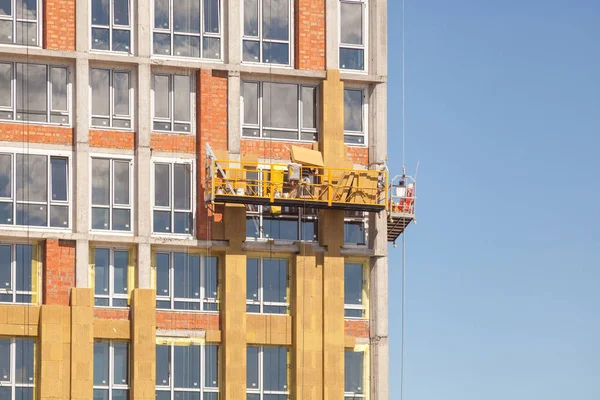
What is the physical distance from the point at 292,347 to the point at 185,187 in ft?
26.8

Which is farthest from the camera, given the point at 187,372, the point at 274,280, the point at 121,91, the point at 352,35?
the point at 352,35

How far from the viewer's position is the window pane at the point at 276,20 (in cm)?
9738

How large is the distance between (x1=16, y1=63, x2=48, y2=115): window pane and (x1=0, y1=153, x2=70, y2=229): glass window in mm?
2174

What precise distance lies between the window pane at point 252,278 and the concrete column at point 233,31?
8.63 meters

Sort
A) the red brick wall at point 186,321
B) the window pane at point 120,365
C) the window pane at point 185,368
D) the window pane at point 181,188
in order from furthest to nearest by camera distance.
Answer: the window pane at point 181,188 → the red brick wall at point 186,321 → the window pane at point 185,368 → the window pane at point 120,365

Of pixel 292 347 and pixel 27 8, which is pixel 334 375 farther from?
pixel 27 8

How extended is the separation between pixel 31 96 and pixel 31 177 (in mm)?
3502

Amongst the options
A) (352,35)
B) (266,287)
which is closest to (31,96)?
(266,287)

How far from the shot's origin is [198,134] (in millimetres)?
95375

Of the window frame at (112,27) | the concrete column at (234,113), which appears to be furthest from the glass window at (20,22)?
the concrete column at (234,113)

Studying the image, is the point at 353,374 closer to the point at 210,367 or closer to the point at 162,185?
the point at 210,367

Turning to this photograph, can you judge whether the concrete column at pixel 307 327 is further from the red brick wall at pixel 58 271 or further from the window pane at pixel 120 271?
the red brick wall at pixel 58 271

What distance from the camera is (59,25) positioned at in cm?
Result: 9469

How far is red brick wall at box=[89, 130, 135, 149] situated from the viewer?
94.2 m
